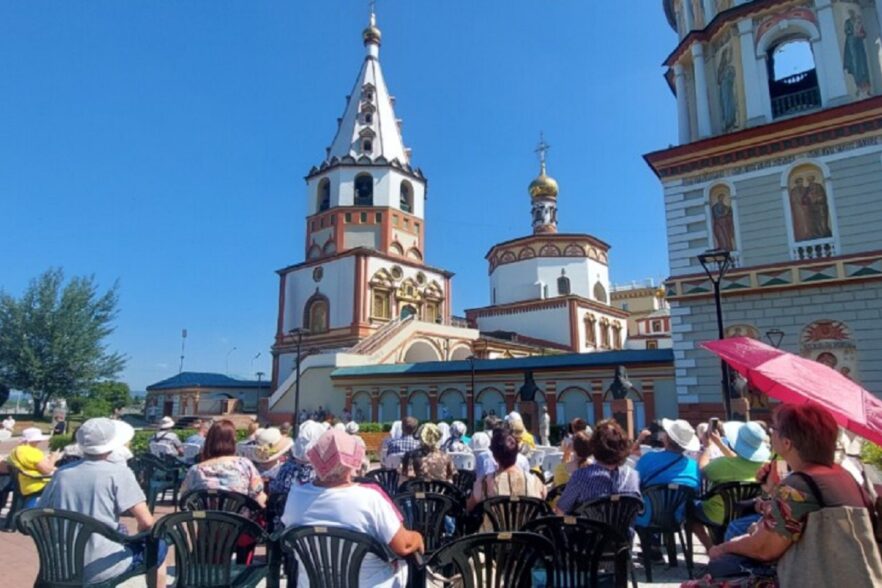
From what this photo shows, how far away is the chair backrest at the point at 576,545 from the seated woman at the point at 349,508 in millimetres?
795

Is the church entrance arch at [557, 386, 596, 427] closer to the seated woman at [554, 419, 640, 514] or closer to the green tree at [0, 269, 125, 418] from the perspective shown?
the seated woman at [554, 419, 640, 514]

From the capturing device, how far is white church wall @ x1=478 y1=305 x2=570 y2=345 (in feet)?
135

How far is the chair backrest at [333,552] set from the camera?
3.08 meters

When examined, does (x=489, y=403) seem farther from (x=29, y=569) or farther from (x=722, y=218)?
(x=29, y=569)

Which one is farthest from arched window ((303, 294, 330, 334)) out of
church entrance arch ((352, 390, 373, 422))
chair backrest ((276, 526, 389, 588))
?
chair backrest ((276, 526, 389, 588))

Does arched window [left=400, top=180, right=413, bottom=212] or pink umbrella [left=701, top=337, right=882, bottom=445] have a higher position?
arched window [left=400, top=180, right=413, bottom=212]

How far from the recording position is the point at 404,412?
24828 millimetres

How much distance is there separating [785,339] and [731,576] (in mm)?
14109

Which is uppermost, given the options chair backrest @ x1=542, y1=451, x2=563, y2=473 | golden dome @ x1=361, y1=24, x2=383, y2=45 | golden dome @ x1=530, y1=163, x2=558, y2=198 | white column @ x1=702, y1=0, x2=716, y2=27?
golden dome @ x1=361, y1=24, x2=383, y2=45

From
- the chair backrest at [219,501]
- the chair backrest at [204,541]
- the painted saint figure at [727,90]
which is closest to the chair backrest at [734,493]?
the chair backrest at [204,541]

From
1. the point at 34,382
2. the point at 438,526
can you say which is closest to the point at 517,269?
the point at 34,382

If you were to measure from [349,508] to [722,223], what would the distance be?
641 inches

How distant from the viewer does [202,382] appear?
128ft

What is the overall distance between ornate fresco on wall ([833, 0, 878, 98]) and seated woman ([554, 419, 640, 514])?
15849 mm
